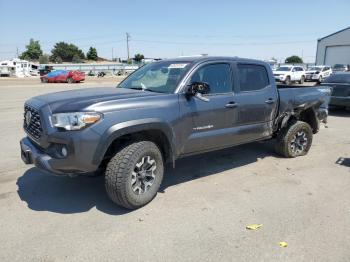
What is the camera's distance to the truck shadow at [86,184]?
4.16 m

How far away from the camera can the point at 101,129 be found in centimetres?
360

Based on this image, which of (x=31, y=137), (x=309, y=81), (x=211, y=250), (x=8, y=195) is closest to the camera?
(x=211, y=250)

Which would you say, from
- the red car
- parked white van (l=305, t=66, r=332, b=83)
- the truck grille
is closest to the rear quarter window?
the truck grille

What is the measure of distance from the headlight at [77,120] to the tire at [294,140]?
3841 mm

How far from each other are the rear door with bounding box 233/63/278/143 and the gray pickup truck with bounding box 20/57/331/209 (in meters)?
0.02

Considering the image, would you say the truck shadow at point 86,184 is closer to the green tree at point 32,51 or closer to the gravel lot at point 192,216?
the gravel lot at point 192,216

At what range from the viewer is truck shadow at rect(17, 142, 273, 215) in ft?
13.6

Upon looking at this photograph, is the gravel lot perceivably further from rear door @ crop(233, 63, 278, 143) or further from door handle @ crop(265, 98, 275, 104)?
door handle @ crop(265, 98, 275, 104)

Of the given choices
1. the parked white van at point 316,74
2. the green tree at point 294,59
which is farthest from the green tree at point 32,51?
the parked white van at point 316,74

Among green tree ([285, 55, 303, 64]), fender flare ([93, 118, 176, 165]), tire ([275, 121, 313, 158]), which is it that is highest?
green tree ([285, 55, 303, 64])

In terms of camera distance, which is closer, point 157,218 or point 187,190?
point 157,218

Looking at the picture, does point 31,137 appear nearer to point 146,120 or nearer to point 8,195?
point 8,195

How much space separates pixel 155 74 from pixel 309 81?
3147 centimetres

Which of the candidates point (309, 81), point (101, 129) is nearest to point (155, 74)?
point (101, 129)
